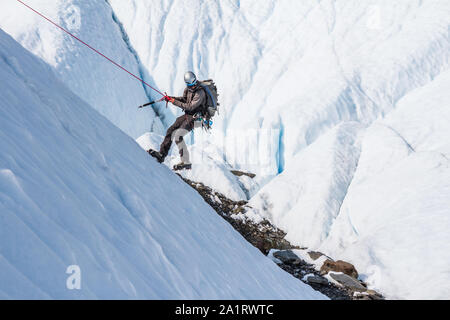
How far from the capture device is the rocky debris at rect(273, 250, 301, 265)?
1217 cm

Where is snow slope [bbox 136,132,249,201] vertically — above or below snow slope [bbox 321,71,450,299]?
above

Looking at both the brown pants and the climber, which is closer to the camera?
the climber

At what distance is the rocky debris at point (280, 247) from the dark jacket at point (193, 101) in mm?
5661

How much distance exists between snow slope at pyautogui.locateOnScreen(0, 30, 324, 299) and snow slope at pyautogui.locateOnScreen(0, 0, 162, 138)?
17.4 m

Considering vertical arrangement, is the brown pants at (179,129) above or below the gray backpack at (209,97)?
below

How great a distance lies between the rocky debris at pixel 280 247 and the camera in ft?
34.7

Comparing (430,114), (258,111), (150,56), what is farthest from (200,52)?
(430,114)

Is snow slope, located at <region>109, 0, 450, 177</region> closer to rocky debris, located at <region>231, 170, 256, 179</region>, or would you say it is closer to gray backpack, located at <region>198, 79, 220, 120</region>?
rocky debris, located at <region>231, 170, 256, 179</region>

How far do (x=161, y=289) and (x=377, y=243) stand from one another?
32.3ft

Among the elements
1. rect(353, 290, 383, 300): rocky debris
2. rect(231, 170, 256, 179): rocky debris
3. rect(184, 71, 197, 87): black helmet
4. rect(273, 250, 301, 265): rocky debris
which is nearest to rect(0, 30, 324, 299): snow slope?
rect(184, 71, 197, 87): black helmet

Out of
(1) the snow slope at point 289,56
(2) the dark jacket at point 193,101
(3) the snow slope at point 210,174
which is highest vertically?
(1) the snow slope at point 289,56

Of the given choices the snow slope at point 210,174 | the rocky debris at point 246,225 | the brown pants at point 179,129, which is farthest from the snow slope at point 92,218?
the snow slope at point 210,174

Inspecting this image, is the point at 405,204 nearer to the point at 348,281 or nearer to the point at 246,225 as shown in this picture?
the point at 348,281

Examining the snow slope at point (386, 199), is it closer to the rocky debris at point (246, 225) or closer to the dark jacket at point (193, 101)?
the rocky debris at point (246, 225)
